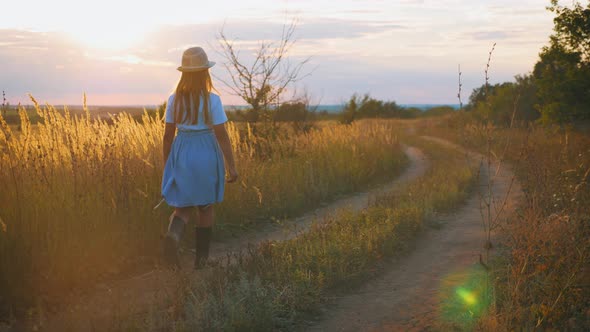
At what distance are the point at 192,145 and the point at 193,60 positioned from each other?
830 millimetres

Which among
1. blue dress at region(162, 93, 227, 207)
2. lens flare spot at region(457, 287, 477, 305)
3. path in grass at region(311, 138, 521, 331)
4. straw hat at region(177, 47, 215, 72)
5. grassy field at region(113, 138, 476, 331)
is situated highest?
straw hat at region(177, 47, 215, 72)

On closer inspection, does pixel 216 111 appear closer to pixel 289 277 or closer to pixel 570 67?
pixel 289 277

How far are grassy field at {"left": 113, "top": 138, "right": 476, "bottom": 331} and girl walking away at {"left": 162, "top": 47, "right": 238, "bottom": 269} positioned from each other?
0.77 metres

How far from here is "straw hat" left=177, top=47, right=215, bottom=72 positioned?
550 centimetres

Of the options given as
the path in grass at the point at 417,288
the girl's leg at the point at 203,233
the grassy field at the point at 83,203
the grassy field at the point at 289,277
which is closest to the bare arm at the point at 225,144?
the girl's leg at the point at 203,233

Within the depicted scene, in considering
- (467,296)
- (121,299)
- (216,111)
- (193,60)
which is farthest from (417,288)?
(193,60)

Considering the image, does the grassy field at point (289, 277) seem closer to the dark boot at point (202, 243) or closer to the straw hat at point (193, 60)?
the dark boot at point (202, 243)

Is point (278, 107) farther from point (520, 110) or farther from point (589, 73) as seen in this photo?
point (520, 110)

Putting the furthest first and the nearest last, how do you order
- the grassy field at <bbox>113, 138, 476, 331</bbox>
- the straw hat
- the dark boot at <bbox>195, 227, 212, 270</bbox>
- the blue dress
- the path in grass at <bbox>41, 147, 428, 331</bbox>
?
the dark boot at <bbox>195, 227, 212, 270</bbox> < the blue dress < the straw hat < the path in grass at <bbox>41, 147, 428, 331</bbox> < the grassy field at <bbox>113, 138, 476, 331</bbox>

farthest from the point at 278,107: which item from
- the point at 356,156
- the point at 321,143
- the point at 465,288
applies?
the point at 465,288

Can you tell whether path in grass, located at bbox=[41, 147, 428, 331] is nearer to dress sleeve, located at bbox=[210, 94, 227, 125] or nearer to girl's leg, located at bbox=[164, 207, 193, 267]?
girl's leg, located at bbox=[164, 207, 193, 267]

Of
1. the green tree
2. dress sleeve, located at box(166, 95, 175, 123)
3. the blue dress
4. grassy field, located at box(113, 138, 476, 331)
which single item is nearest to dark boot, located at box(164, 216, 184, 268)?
the blue dress

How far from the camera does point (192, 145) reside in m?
5.64

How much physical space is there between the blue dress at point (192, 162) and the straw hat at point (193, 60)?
0.30m
